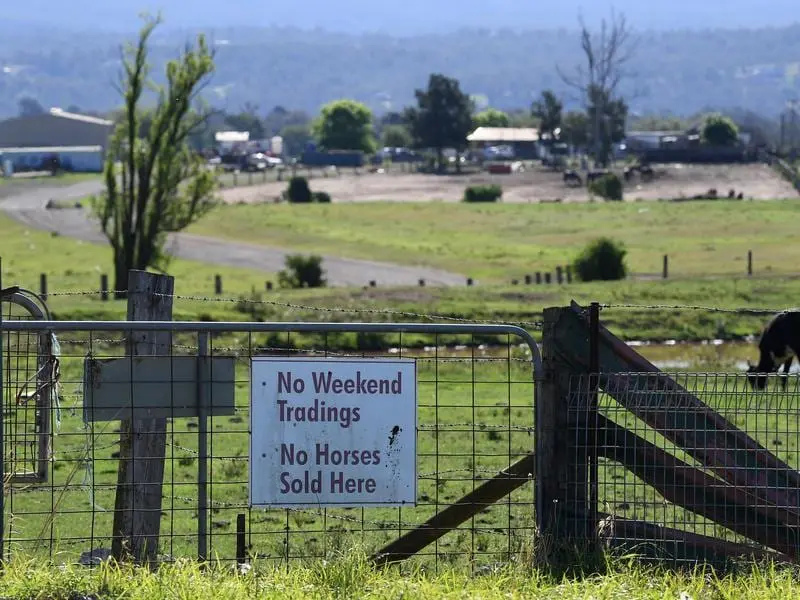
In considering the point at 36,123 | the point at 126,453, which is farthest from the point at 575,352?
the point at 36,123

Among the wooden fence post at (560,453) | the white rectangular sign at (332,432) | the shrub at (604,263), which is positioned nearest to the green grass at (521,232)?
the shrub at (604,263)

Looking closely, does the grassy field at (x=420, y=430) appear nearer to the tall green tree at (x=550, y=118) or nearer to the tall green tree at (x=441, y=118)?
→ the tall green tree at (x=441, y=118)

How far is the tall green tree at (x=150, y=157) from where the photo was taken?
4078cm

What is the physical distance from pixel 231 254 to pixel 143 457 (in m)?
54.1

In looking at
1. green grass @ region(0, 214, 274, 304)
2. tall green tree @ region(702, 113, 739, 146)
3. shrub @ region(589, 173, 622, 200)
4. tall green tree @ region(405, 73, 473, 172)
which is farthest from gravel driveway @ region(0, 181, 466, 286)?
tall green tree @ region(702, 113, 739, 146)

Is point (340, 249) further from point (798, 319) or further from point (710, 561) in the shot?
point (710, 561)

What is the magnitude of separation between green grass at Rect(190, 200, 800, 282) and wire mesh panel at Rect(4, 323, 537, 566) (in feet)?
111

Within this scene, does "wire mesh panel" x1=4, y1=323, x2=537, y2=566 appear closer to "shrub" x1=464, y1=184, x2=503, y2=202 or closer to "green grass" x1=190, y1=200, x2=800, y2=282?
"green grass" x1=190, y1=200, x2=800, y2=282

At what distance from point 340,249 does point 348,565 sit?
57879 millimetres

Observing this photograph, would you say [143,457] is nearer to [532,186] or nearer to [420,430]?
[420,430]

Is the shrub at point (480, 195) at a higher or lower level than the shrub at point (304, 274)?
higher

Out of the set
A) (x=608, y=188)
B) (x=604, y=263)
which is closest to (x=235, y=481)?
(x=604, y=263)

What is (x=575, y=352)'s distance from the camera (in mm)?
8531

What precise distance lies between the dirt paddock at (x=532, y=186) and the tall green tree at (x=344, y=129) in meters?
40.9
